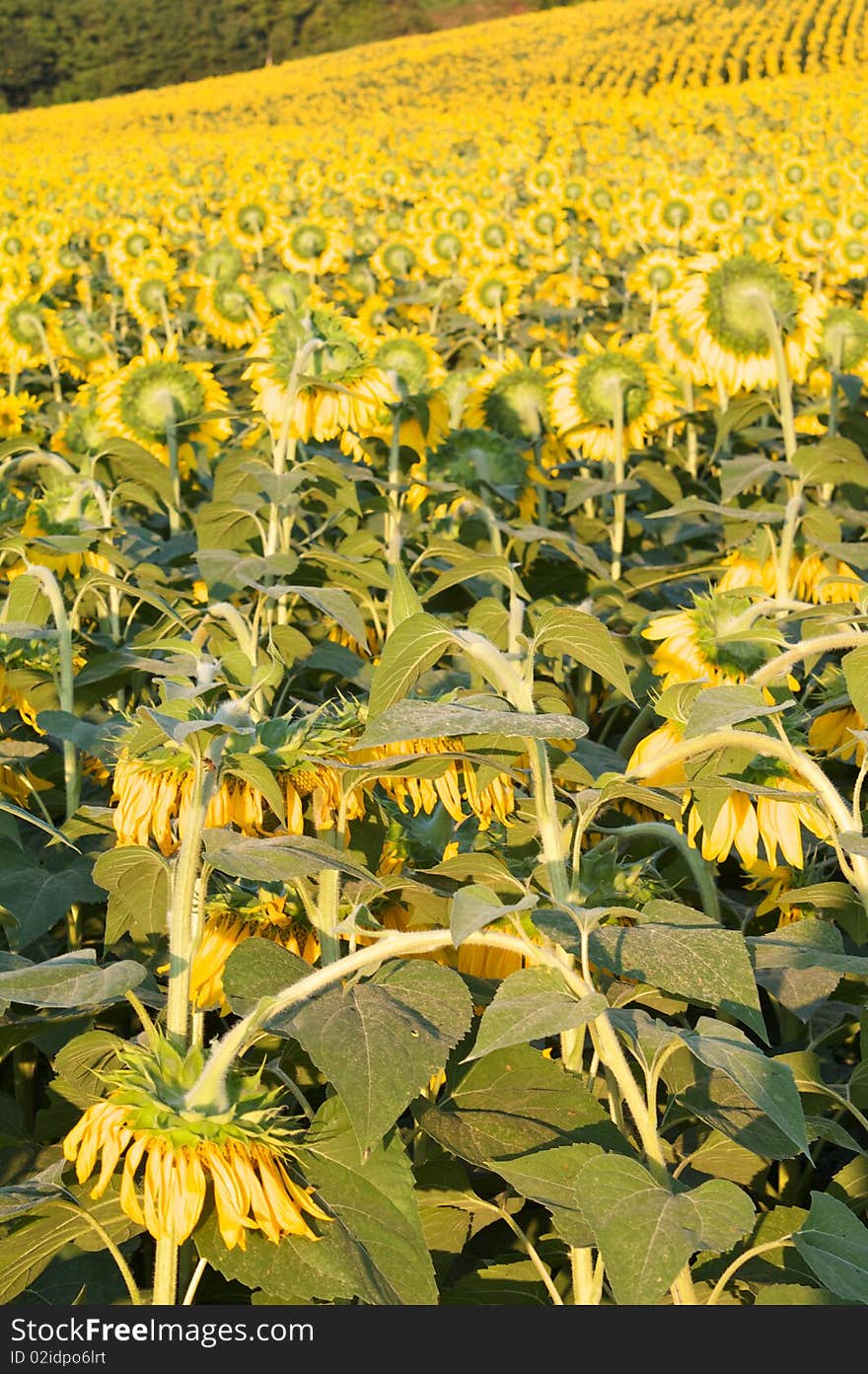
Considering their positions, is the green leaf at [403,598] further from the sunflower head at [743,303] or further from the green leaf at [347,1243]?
the sunflower head at [743,303]

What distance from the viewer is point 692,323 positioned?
2805 millimetres

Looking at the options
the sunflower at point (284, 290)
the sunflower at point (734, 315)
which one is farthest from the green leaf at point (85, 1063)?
the sunflower at point (734, 315)

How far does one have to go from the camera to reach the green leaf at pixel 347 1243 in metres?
0.85

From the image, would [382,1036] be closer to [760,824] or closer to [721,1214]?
[721,1214]

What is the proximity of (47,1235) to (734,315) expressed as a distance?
7.36 feet

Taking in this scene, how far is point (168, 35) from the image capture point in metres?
42.3

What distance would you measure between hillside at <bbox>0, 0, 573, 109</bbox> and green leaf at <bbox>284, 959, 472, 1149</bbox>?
1719 inches

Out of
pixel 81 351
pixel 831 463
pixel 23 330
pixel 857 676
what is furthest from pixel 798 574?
pixel 81 351

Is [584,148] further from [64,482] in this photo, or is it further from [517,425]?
[64,482]

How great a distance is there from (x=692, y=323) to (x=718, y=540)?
100cm

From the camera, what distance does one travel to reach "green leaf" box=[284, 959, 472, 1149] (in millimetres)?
814

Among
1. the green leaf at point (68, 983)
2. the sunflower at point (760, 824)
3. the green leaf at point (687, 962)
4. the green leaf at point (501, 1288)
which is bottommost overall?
the green leaf at point (501, 1288)

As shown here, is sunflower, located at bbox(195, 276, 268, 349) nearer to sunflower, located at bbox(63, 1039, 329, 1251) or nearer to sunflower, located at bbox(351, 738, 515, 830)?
sunflower, located at bbox(351, 738, 515, 830)

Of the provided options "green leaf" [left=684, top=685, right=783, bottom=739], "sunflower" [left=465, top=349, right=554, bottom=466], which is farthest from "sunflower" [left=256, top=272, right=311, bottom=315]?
"green leaf" [left=684, top=685, right=783, bottom=739]
